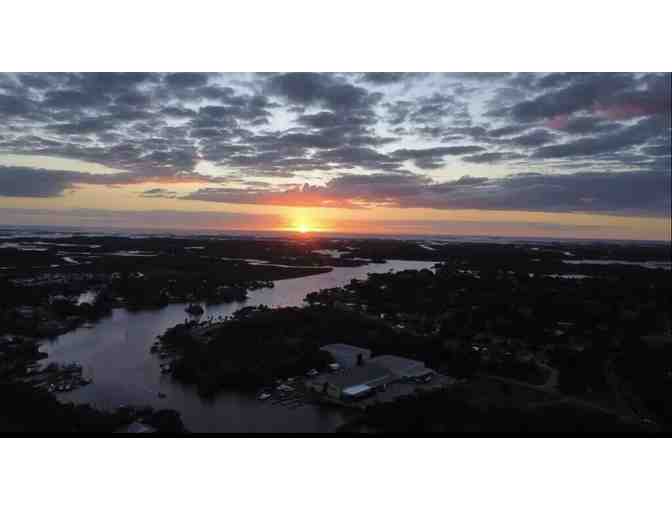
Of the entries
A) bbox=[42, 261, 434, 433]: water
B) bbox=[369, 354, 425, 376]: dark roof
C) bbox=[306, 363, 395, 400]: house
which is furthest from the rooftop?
bbox=[42, 261, 434, 433]: water

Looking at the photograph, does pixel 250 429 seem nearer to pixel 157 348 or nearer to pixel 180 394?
pixel 180 394

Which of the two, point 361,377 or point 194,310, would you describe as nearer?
point 361,377

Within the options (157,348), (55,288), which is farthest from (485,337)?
(55,288)

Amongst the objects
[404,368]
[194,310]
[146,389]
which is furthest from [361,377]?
[194,310]

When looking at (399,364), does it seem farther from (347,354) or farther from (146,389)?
(146,389)

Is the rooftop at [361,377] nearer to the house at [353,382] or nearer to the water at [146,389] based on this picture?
the house at [353,382]

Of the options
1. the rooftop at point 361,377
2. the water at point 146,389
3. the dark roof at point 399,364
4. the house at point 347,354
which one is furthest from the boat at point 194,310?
the rooftop at point 361,377

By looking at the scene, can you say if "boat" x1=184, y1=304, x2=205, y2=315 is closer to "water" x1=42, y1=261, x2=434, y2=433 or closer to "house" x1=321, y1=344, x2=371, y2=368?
"water" x1=42, y1=261, x2=434, y2=433
